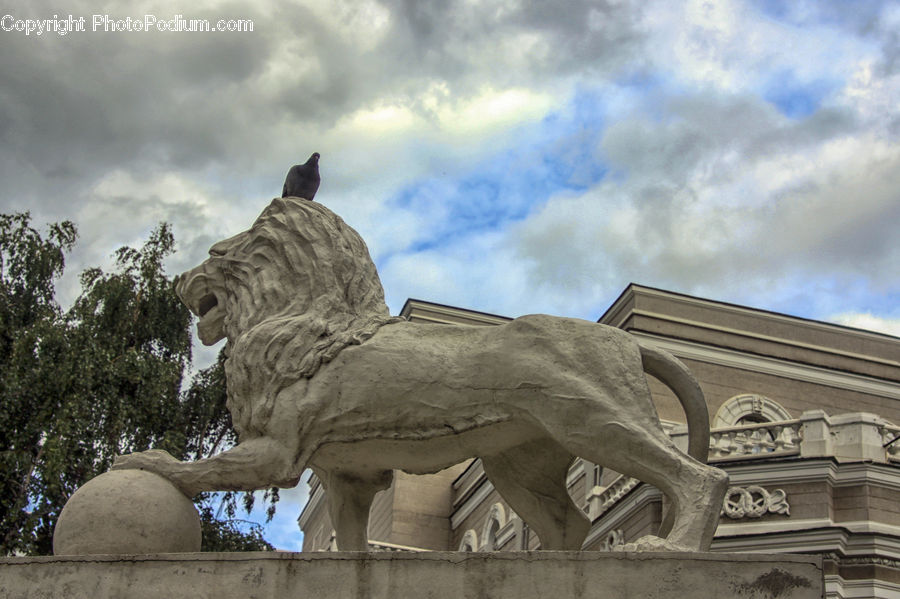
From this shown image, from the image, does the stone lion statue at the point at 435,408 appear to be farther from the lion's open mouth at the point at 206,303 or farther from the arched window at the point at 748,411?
the arched window at the point at 748,411

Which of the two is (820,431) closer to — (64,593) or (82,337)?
(82,337)

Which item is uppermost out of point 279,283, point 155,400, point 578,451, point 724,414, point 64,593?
point 724,414

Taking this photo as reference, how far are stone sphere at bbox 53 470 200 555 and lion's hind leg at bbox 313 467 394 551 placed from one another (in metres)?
0.89

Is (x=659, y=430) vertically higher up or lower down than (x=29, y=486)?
lower down

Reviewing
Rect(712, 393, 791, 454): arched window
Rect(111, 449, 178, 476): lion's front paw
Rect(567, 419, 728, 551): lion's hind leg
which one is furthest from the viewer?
Rect(712, 393, 791, 454): arched window

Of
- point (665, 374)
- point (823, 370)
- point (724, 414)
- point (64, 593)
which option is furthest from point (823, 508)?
point (64, 593)

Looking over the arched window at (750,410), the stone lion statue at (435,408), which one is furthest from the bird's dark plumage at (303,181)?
the arched window at (750,410)

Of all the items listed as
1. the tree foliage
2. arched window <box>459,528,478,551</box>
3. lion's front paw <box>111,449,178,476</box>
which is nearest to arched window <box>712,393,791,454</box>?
arched window <box>459,528,478,551</box>

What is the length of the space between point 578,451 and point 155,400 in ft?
46.6

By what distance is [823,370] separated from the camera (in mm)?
31734

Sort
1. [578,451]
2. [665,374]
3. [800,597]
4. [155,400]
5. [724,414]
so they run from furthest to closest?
[724,414], [155,400], [665,374], [578,451], [800,597]

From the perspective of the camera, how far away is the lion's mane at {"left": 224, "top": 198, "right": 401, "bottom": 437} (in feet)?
20.5

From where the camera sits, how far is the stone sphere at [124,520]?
5699 millimetres

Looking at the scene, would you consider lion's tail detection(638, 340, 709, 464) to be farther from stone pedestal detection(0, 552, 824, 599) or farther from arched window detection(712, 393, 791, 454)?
arched window detection(712, 393, 791, 454)
